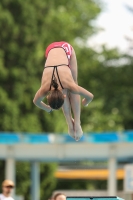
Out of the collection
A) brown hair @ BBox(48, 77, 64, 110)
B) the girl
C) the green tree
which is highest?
the green tree

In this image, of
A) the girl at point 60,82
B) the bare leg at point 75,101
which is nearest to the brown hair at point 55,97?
the girl at point 60,82

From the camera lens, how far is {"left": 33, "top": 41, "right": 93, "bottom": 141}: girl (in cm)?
1217

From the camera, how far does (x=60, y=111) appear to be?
133ft

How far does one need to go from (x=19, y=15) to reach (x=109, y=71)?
8.92 metres

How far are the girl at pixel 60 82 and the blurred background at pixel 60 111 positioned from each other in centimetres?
948

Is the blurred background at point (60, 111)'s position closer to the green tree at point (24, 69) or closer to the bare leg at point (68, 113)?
the green tree at point (24, 69)

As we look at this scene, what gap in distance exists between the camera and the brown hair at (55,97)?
12.1 metres

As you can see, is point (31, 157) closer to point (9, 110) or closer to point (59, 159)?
point (59, 159)

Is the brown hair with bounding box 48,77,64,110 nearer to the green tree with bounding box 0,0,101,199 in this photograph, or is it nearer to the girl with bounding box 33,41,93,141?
the girl with bounding box 33,41,93,141

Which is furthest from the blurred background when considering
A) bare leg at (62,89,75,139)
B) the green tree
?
bare leg at (62,89,75,139)

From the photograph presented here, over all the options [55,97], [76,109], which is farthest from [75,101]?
[55,97]

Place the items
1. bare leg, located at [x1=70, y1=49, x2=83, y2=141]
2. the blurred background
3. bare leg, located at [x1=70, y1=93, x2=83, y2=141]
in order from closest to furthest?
bare leg, located at [x1=70, y1=49, x2=83, y2=141]
bare leg, located at [x1=70, y1=93, x2=83, y2=141]
the blurred background

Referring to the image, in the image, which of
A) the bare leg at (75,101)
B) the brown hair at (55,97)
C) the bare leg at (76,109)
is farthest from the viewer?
the bare leg at (76,109)

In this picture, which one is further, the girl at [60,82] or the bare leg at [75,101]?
the bare leg at [75,101]
